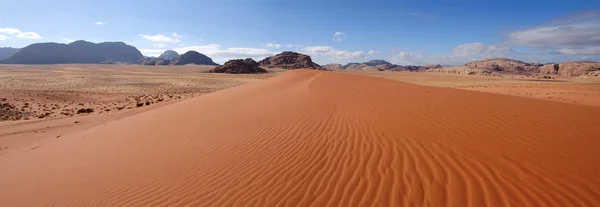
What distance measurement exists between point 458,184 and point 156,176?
4.51m

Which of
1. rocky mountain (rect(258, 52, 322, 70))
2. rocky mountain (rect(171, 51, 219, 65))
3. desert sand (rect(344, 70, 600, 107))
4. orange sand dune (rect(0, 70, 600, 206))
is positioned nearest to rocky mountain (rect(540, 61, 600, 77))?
rocky mountain (rect(258, 52, 322, 70))

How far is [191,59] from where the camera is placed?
586 ft

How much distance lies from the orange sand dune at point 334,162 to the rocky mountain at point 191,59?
178 metres

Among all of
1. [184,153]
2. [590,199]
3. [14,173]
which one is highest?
[590,199]

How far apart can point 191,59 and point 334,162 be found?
614 ft

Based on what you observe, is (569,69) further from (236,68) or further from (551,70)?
(236,68)

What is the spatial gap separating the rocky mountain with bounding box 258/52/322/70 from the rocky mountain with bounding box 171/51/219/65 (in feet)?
184

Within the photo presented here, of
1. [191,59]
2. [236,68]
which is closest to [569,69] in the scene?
[236,68]

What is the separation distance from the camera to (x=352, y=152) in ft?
17.5

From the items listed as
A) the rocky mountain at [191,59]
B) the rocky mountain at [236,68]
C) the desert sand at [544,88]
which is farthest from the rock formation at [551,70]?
the rocky mountain at [191,59]

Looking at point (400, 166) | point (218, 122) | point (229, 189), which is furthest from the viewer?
point (218, 122)

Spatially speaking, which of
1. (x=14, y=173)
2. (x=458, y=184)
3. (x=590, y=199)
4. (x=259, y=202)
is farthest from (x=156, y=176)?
(x=590, y=199)

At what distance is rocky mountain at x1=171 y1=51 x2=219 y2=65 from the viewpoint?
572 ft

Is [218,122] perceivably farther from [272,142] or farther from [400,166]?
[400,166]
